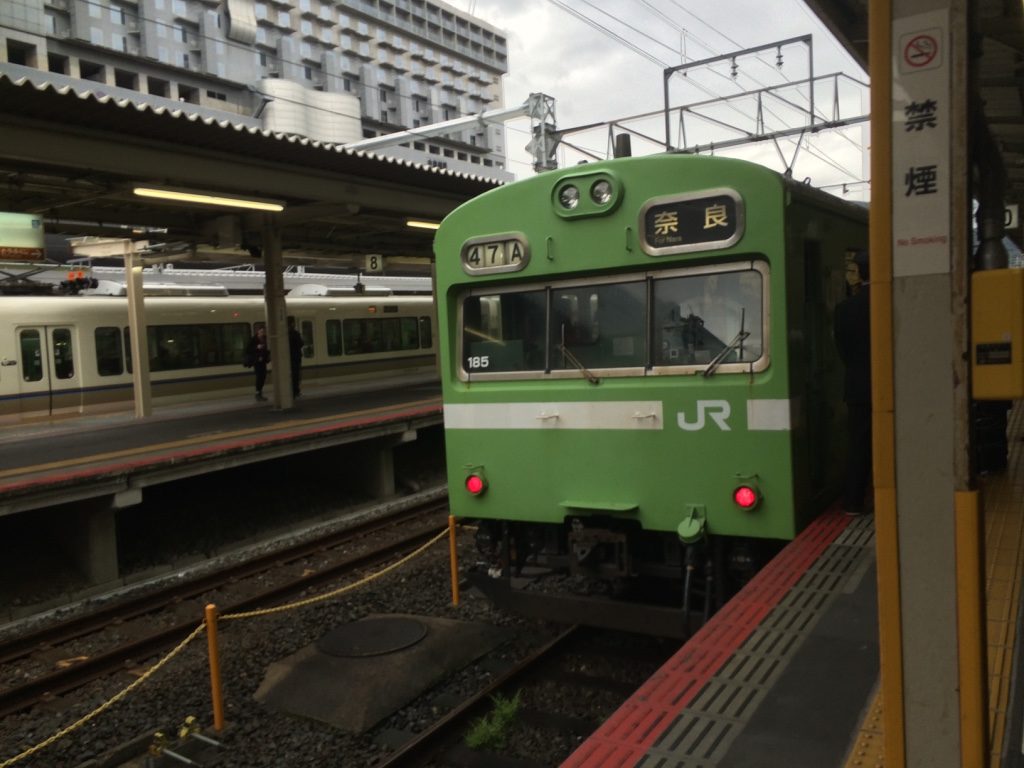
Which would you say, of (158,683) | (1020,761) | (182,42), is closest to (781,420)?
(1020,761)

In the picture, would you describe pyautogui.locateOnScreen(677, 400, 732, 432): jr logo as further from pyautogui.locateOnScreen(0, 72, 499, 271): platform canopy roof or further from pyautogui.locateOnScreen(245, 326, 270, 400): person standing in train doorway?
pyautogui.locateOnScreen(245, 326, 270, 400): person standing in train doorway

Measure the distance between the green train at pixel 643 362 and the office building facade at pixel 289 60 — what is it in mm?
31742

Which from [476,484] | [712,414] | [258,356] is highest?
[258,356]

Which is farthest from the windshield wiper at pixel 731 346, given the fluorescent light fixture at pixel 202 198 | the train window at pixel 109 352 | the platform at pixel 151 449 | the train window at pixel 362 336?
the train window at pixel 362 336

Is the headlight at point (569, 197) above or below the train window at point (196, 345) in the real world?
above

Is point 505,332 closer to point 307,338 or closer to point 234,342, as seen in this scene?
point 234,342

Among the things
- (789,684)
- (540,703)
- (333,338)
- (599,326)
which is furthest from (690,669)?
(333,338)

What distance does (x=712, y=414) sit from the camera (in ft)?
15.0

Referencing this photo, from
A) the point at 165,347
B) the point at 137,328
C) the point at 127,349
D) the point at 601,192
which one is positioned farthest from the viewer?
the point at 165,347

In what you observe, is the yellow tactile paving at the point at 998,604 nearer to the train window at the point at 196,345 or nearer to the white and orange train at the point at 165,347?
the white and orange train at the point at 165,347

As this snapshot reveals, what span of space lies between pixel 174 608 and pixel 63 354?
31.0ft

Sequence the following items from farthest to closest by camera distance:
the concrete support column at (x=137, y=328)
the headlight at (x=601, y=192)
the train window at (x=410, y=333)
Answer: the train window at (x=410, y=333) < the concrete support column at (x=137, y=328) < the headlight at (x=601, y=192)

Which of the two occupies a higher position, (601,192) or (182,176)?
(182,176)

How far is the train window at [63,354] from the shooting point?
49.3ft
